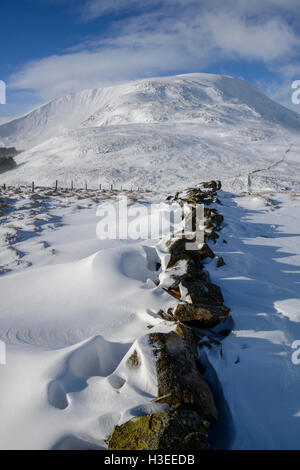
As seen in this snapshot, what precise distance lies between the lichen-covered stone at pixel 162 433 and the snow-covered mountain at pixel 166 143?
27.3m

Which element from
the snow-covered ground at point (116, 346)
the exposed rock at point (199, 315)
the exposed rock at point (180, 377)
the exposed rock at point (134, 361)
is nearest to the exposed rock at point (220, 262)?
the snow-covered ground at point (116, 346)

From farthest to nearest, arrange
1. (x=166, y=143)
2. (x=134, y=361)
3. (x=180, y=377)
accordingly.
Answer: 1. (x=166, y=143)
2. (x=134, y=361)
3. (x=180, y=377)

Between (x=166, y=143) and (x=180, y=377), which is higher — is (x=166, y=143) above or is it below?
above

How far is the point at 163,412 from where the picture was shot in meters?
2.01

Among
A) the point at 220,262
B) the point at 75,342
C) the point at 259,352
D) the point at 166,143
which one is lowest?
the point at 75,342

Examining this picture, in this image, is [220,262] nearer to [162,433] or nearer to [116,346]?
[116,346]

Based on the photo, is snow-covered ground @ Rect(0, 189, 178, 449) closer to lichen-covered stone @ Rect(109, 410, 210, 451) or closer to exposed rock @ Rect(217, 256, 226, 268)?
lichen-covered stone @ Rect(109, 410, 210, 451)

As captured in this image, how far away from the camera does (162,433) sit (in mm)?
1805

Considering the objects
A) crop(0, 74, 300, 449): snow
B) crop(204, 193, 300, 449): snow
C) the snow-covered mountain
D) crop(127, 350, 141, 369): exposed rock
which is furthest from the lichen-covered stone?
the snow-covered mountain

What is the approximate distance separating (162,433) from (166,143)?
4413 cm

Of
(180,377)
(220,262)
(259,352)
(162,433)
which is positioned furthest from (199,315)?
(220,262)

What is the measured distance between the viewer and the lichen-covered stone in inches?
70.7

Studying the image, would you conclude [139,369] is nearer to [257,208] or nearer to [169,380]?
[169,380]

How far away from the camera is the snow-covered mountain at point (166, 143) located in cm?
3266
